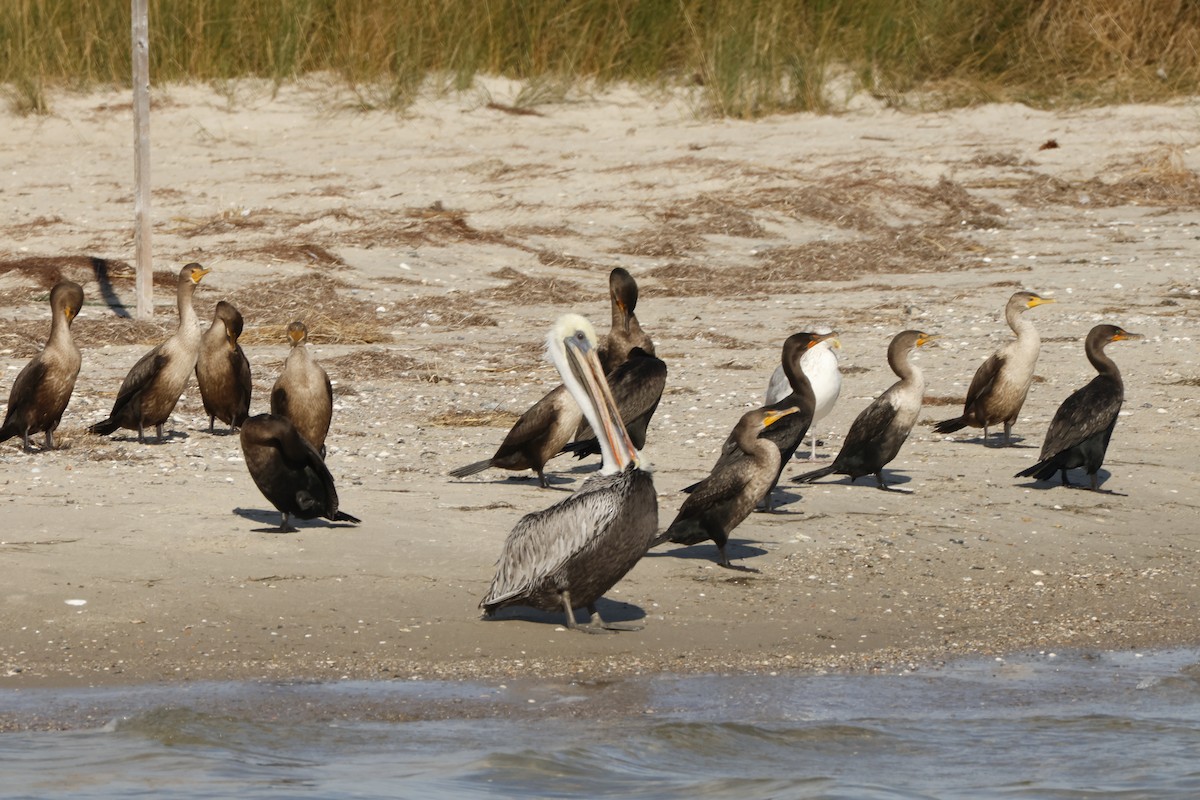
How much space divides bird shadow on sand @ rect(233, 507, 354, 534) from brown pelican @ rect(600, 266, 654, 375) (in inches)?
107

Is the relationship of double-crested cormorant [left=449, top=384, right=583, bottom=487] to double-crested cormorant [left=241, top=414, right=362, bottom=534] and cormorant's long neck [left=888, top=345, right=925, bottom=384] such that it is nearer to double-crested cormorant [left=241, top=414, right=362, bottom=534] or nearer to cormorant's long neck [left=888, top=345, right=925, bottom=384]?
double-crested cormorant [left=241, top=414, right=362, bottom=534]

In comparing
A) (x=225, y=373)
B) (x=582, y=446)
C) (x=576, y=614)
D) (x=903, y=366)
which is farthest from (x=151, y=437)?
(x=903, y=366)

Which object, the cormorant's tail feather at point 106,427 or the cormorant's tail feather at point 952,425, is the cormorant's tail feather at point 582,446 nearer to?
the cormorant's tail feather at point 952,425

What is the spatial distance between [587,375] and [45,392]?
344cm

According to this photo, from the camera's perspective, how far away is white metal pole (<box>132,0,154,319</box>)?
39.9 ft

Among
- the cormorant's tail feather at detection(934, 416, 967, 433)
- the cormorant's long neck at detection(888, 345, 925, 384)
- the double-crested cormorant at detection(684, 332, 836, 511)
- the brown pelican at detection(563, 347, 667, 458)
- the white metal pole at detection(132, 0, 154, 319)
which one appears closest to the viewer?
the double-crested cormorant at detection(684, 332, 836, 511)

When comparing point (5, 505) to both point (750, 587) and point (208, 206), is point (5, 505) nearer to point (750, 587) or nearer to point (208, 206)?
point (750, 587)

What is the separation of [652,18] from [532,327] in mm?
8348

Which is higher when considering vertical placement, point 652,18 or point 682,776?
point 652,18

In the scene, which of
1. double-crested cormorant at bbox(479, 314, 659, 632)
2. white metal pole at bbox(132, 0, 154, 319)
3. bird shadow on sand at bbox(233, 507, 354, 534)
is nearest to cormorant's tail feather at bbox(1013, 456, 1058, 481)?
double-crested cormorant at bbox(479, 314, 659, 632)

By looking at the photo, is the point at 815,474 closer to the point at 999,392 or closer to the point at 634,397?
the point at 634,397

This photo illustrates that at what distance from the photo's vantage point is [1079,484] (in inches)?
342

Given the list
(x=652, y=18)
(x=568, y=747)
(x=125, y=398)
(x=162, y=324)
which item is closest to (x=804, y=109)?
(x=652, y=18)

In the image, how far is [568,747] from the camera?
538 cm
